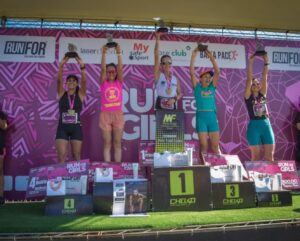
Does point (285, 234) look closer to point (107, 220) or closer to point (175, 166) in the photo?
point (175, 166)

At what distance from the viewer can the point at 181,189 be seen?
4160 millimetres

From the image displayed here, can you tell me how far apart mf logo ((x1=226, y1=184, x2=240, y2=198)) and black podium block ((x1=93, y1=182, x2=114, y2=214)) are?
53.8 inches

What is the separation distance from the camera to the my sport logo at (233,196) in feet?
14.2

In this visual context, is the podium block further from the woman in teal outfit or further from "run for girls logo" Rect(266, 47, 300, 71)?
"run for girls logo" Rect(266, 47, 300, 71)

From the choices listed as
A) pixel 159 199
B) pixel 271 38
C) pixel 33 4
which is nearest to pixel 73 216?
pixel 159 199

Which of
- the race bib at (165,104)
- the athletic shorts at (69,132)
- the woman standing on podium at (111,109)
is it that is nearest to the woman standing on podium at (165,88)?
the race bib at (165,104)

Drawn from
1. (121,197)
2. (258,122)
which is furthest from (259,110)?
(121,197)

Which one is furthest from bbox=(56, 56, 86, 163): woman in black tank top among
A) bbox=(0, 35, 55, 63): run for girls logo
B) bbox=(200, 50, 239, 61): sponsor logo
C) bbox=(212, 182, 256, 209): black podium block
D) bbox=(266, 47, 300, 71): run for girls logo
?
bbox=(266, 47, 300, 71): run for girls logo

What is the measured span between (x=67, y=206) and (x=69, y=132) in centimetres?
175

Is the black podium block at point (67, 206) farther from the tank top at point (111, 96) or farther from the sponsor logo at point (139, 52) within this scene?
the sponsor logo at point (139, 52)

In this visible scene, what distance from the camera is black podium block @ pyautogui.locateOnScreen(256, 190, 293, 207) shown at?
4461 mm

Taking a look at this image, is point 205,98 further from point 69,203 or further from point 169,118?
point 69,203

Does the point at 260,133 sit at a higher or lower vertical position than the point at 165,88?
lower

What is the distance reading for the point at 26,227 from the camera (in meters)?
3.36
